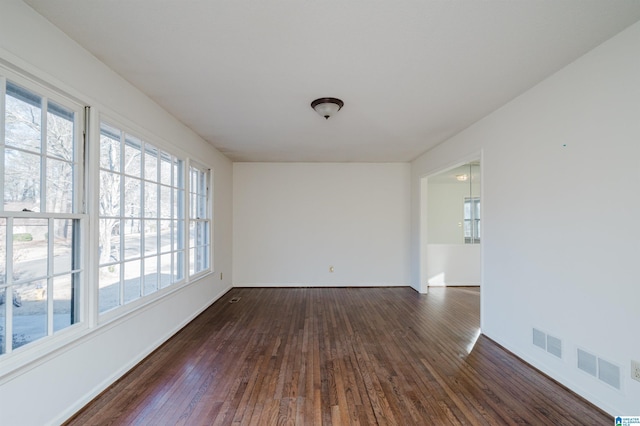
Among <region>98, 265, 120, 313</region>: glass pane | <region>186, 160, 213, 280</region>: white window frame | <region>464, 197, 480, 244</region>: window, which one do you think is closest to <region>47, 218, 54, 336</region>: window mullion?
<region>98, 265, 120, 313</region>: glass pane

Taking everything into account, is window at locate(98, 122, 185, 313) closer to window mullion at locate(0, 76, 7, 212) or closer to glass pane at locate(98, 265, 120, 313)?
glass pane at locate(98, 265, 120, 313)

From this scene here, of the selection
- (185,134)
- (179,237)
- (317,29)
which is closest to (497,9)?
(317,29)

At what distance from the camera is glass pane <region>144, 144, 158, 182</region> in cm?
300

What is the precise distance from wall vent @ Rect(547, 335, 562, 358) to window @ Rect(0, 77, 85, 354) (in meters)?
3.89

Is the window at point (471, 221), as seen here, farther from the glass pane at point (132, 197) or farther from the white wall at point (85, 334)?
the glass pane at point (132, 197)

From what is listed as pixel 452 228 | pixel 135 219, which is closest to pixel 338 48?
pixel 135 219

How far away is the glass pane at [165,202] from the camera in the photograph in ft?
10.8

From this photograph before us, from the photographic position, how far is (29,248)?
5.76ft

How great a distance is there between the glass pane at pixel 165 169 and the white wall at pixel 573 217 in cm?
389

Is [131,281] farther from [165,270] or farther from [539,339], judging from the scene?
[539,339]

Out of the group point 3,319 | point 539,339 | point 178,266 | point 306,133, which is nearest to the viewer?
point 3,319

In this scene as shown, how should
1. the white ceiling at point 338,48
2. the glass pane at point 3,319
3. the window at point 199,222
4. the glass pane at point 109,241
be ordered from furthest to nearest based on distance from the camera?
Answer: 1. the window at point 199,222
2. the glass pane at point 109,241
3. the white ceiling at point 338,48
4. the glass pane at point 3,319

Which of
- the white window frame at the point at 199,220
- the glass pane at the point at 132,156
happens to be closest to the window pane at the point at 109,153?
the glass pane at the point at 132,156

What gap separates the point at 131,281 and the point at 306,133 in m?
2.78
